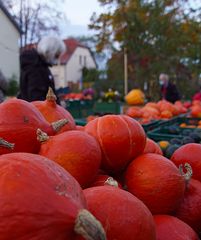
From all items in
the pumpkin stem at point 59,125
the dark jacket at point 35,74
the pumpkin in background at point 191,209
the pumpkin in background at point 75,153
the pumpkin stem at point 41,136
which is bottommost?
the pumpkin in background at point 191,209

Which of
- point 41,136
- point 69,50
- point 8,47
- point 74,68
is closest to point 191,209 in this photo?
point 41,136

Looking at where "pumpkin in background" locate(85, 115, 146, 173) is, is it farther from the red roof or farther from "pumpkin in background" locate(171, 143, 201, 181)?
the red roof

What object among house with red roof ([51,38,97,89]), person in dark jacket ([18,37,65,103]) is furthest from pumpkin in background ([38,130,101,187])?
house with red roof ([51,38,97,89])

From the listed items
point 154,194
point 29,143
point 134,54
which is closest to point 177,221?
point 154,194

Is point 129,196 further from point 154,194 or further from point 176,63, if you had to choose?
point 176,63

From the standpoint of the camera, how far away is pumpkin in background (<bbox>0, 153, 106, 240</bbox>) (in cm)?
73

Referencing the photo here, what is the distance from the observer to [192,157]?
59.6 inches

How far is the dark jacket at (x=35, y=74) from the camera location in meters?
3.96

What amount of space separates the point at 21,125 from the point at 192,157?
74cm

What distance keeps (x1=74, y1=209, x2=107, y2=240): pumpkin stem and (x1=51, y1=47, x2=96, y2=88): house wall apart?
34.8 meters

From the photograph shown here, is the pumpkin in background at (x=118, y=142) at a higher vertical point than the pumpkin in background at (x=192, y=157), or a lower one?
higher

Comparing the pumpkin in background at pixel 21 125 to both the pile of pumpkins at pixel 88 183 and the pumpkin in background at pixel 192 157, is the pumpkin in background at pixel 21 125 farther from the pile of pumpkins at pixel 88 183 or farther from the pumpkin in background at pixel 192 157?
the pumpkin in background at pixel 192 157

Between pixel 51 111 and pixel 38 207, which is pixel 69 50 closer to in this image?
pixel 51 111

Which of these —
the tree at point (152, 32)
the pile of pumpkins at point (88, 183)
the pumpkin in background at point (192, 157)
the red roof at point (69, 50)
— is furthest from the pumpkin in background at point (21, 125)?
the red roof at point (69, 50)
